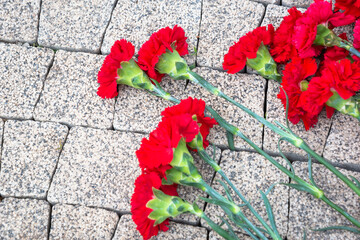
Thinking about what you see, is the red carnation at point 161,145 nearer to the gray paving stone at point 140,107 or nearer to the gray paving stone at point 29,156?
the gray paving stone at point 140,107

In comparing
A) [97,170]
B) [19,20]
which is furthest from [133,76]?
[19,20]

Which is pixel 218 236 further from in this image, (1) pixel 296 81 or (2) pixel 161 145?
(1) pixel 296 81

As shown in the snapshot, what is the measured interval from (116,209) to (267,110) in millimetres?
685

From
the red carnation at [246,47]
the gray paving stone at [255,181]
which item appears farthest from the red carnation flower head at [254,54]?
the gray paving stone at [255,181]

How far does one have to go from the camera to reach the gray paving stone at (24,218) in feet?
4.63

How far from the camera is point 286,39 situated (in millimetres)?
1358

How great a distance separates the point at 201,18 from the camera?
1634mm

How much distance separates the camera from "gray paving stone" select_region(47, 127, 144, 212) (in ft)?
4.66

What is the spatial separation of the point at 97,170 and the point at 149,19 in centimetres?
68

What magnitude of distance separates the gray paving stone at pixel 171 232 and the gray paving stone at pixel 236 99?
0.33 meters

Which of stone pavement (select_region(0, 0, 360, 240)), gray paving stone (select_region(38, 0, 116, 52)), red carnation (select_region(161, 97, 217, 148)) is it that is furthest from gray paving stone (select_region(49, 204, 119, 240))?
gray paving stone (select_region(38, 0, 116, 52))

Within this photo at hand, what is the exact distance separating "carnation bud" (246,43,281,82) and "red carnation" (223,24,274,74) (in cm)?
3

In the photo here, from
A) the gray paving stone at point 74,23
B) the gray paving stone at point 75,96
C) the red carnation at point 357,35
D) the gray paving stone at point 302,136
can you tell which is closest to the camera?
the red carnation at point 357,35

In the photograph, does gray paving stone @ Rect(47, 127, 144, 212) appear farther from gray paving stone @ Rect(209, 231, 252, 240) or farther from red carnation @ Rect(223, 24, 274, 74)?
red carnation @ Rect(223, 24, 274, 74)
